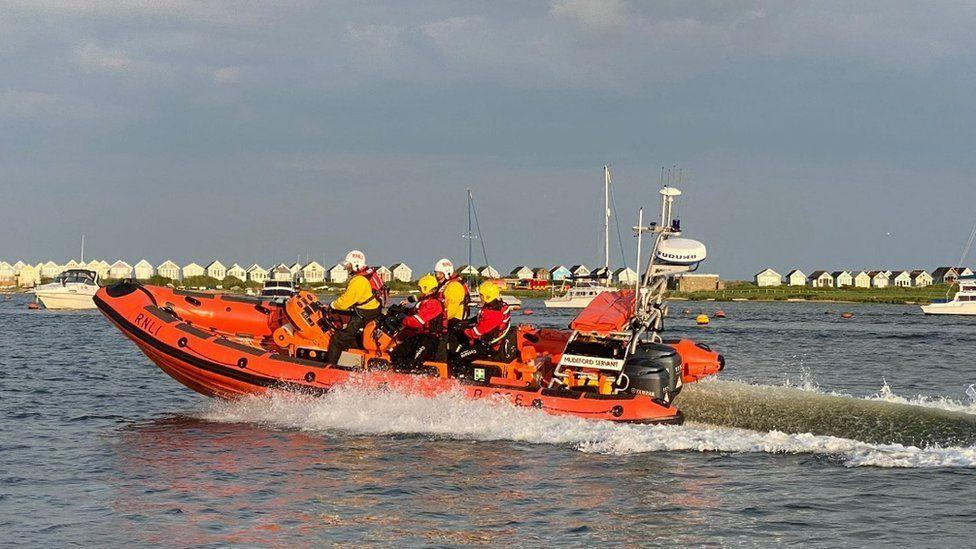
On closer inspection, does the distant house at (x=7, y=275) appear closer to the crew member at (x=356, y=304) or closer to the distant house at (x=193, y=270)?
the distant house at (x=193, y=270)

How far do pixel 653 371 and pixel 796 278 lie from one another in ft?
425

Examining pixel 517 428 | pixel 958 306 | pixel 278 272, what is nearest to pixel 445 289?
Answer: pixel 517 428

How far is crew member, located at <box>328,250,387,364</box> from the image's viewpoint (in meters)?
12.3

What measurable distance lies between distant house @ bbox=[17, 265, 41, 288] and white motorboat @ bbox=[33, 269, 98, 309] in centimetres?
9357

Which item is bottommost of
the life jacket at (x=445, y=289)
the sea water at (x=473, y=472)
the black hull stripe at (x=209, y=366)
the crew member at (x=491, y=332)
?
the sea water at (x=473, y=472)

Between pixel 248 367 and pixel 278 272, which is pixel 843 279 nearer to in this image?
pixel 278 272

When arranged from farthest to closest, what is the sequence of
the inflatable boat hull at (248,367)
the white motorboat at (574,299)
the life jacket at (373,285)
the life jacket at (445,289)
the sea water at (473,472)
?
1. the white motorboat at (574,299)
2. the life jacket at (373,285)
3. the life jacket at (445,289)
4. the inflatable boat hull at (248,367)
5. the sea water at (473,472)

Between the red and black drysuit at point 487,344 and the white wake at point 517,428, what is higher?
the red and black drysuit at point 487,344

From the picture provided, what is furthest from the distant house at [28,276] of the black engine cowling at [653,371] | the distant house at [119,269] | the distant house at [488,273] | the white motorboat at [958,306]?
the black engine cowling at [653,371]

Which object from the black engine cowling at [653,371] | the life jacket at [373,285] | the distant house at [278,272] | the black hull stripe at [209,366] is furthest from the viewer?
the distant house at [278,272]

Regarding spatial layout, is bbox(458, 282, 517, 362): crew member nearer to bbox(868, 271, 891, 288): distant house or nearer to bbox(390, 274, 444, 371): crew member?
bbox(390, 274, 444, 371): crew member

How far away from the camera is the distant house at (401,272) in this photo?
5423 inches

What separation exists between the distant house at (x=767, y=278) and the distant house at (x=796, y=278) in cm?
325

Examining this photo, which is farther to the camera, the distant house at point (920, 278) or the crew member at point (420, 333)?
the distant house at point (920, 278)
